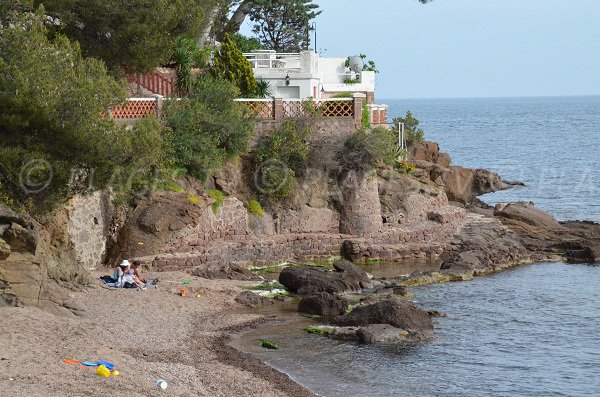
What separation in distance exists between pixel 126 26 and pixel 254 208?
816cm

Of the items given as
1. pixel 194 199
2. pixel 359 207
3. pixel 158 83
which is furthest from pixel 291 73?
pixel 194 199

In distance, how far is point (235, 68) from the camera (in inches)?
1705

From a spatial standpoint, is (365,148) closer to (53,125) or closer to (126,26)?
(126,26)

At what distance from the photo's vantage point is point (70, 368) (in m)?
20.3

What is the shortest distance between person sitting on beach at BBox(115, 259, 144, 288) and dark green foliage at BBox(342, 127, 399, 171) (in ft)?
40.9

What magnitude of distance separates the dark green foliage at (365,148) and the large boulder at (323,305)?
10971 millimetres

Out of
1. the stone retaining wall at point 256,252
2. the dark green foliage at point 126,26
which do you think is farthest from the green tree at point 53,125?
the stone retaining wall at point 256,252

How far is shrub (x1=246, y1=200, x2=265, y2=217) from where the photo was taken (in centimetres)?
3944

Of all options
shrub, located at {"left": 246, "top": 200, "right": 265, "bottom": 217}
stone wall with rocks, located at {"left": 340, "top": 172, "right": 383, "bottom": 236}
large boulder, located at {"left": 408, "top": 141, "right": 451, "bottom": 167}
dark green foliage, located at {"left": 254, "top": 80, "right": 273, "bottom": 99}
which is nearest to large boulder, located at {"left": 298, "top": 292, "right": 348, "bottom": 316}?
shrub, located at {"left": 246, "top": 200, "right": 265, "bottom": 217}

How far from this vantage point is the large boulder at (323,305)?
30.4 metres

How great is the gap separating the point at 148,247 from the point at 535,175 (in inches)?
2076

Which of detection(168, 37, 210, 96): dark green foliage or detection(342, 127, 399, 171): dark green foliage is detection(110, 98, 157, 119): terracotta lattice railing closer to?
detection(168, 37, 210, 96): dark green foliage

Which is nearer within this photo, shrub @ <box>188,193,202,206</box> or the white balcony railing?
shrub @ <box>188,193,202,206</box>

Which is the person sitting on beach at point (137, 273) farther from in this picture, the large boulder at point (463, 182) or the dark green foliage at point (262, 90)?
the large boulder at point (463, 182)
